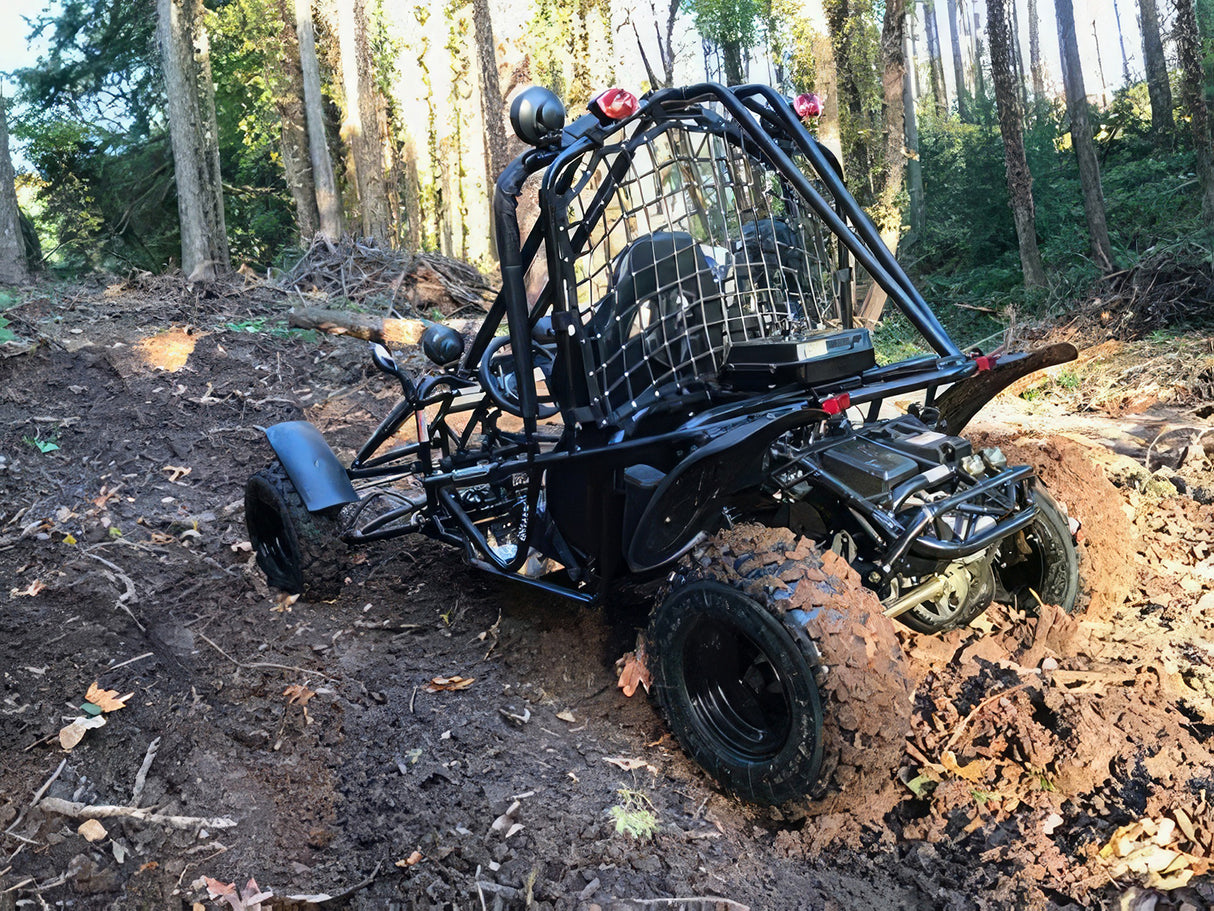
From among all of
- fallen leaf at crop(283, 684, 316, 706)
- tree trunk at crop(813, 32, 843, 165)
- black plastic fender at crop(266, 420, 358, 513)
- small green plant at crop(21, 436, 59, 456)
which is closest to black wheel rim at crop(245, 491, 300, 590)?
black plastic fender at crop(266, 420, 358, 513)

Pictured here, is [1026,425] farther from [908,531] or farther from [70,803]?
[70,803]

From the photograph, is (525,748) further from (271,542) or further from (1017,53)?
(1017,53)

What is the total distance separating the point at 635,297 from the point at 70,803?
251 centimetres

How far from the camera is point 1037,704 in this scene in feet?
9.95

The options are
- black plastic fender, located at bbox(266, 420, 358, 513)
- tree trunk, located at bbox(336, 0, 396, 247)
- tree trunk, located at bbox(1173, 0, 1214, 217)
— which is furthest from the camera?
tree trunk, located at bbox(336, 0, 396, 247)

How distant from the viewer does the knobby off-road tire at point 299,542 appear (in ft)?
14.7

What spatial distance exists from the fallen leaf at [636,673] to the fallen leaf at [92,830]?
5.54 feet

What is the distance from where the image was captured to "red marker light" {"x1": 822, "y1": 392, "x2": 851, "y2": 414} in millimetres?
2805

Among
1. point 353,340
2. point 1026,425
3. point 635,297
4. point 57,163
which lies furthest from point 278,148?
point 635,297

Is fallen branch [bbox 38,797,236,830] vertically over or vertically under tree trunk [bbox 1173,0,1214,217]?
under

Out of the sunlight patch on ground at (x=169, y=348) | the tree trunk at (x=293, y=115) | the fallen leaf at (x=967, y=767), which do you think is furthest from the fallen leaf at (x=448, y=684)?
the tree trunk at (x=293, y=115)

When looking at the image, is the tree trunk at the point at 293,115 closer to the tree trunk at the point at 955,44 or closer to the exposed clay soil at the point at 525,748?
the exposed clay soil at the point at 525,748

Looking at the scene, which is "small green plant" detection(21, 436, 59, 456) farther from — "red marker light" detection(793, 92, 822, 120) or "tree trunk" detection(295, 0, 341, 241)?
"tree trunk" detection(295, 0, 341, 241)

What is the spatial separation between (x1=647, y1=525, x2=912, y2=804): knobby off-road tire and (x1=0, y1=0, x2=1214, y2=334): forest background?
8.58 meters
